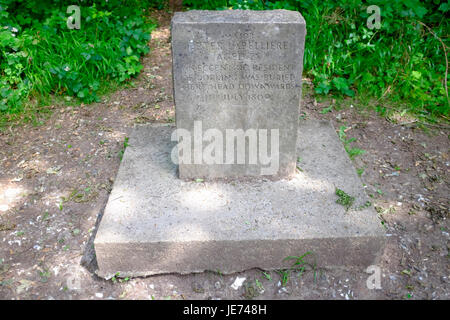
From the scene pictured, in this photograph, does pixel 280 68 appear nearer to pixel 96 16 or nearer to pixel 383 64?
pixel 383 64

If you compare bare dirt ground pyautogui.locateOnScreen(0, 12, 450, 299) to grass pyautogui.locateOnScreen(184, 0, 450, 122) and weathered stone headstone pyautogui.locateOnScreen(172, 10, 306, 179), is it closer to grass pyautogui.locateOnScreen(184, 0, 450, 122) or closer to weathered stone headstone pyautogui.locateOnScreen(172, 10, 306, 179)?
grass pyautogui.locateOnScreen(184, 0, 450, 122)

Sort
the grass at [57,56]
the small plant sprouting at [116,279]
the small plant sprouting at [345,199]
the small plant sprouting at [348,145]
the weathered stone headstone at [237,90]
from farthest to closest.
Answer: the grass at [57,56]
the small plant sprouting at [348,145]
the small plant sprouting at [345,199]
the small plant sprouting at [116,279]
the weathered stone headstone at [237,90]

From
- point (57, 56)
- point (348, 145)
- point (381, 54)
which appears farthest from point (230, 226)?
point (57, 56)

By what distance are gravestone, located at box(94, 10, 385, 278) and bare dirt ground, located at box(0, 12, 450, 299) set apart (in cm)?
13

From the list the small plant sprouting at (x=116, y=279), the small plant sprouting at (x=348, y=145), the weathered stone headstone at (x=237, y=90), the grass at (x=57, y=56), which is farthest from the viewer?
the grass at (x=57, y=56)

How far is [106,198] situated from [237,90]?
1433 millimetres

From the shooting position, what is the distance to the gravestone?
2.49m

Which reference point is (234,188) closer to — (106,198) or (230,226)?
(230,226)

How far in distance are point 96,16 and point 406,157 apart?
3836 millimetres

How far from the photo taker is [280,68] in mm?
2594

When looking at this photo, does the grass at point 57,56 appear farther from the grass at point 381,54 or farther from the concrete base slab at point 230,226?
the concrete base slab at point 230,226

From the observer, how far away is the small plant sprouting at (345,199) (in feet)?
8.95

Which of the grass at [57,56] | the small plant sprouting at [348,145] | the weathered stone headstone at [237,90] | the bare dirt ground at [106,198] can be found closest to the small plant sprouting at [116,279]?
the bare dirt ground at [106,198]

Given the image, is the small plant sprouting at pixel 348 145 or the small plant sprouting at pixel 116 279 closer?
the small plant sprouting at pixel 116 279
